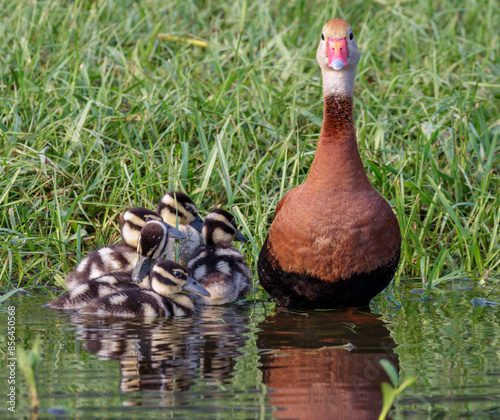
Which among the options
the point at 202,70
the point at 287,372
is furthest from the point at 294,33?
the point at 287,372

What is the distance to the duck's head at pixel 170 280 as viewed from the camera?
4895mm

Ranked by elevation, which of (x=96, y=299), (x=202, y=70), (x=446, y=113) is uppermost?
(x=202, y=70)

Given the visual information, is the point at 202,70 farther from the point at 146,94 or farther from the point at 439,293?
the point at 439,293

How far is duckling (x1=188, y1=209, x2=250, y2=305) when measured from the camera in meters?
5.13

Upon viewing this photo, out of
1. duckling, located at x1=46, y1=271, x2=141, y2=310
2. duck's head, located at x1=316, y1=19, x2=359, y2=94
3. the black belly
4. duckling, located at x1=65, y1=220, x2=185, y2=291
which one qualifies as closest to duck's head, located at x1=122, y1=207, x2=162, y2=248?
duckling, located at x1=65, y1=220, x2=185, y2=291

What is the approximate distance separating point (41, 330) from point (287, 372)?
141 cm

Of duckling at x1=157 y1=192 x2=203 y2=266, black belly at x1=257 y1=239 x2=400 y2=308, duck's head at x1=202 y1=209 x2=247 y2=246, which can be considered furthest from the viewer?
duckling at x1=157 y1=192 x2=203 y2=266

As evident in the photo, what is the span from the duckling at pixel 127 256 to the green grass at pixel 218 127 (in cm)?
27

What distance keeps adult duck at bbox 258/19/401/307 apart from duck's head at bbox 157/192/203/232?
3.17 ft

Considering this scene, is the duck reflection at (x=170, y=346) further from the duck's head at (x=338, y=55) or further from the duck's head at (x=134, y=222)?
the duck's head at (x=338, y=55)

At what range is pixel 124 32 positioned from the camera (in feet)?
26.3

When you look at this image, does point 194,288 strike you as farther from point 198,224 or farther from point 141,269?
point 198,224

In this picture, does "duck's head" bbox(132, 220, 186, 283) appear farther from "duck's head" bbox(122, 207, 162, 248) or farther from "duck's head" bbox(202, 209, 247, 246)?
"duck's head" bbox(202, 209, 247, 246)

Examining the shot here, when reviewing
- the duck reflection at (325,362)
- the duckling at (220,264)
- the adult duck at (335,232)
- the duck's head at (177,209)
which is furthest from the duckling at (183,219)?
the duck reflection at (325,362)
